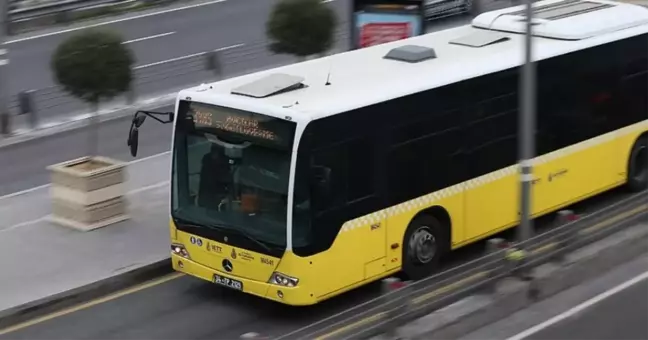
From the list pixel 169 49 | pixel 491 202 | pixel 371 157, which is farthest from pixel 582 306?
pixel 169 49

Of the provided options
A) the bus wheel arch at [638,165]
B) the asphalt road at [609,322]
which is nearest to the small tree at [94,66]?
the bus wheel arch at [638,165]

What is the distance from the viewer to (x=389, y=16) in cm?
1967

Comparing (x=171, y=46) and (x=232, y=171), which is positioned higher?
(x=232, y=171)

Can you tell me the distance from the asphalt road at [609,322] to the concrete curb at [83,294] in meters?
5.07

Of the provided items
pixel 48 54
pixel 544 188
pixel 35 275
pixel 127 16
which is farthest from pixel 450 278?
pixel 127 16

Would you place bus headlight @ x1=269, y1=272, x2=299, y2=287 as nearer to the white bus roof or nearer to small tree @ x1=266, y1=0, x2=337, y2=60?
the white bus roof

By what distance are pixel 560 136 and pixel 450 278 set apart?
4566 mm

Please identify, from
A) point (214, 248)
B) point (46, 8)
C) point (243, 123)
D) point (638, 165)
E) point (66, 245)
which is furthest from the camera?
point (46, 8)

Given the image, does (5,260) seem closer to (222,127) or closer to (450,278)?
(222,127)

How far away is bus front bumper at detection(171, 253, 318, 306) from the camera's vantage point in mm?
13016

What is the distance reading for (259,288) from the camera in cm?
1330

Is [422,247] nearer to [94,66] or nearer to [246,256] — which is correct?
[246,256]

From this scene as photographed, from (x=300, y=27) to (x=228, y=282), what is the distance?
10594mm

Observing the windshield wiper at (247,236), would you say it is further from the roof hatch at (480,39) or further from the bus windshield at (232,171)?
the roof hatch at (480,39)
